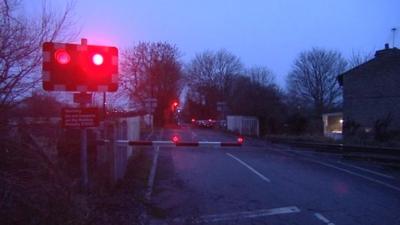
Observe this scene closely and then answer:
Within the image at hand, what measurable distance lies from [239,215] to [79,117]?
3.28 m

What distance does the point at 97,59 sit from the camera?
10.1m

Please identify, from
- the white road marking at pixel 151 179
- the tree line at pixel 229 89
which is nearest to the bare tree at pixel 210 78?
the tree line at pixel 229 89

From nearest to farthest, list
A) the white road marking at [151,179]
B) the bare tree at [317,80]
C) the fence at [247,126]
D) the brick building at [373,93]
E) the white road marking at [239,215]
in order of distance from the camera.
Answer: the white road marking at [239,215]
the white road marking at [151,179]
the brick building at [373,93]
the fence at [247,126]
the bare tree at [317,80]

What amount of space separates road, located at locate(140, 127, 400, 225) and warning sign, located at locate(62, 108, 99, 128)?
6.39 ft

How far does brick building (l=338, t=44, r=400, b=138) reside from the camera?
1722 inches

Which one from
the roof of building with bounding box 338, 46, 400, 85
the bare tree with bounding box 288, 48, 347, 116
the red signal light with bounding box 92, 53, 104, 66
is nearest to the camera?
the red signal light with bounding box 92, 53, 104, 66

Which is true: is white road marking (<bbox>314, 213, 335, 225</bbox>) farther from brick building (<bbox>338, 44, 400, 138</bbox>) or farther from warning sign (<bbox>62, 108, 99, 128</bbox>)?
→ brick building (<bbox>338, 44, 400, 138</bbox>)

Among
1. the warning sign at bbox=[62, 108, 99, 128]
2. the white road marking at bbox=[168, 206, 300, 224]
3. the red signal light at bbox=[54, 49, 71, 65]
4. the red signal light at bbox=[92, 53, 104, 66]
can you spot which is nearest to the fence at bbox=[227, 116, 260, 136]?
the white road marking at bbox=[168, 206, 300, 224]

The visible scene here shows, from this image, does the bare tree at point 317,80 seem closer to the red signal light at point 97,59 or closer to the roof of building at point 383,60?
the roof of building at point 383,60

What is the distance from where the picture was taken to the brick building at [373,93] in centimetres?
4375

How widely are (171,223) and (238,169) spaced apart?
33.5 ft

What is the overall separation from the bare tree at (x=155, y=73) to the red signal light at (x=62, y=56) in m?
61.5

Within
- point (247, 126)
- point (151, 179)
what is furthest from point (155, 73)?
point (151, 179)

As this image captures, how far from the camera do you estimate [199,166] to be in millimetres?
20578
